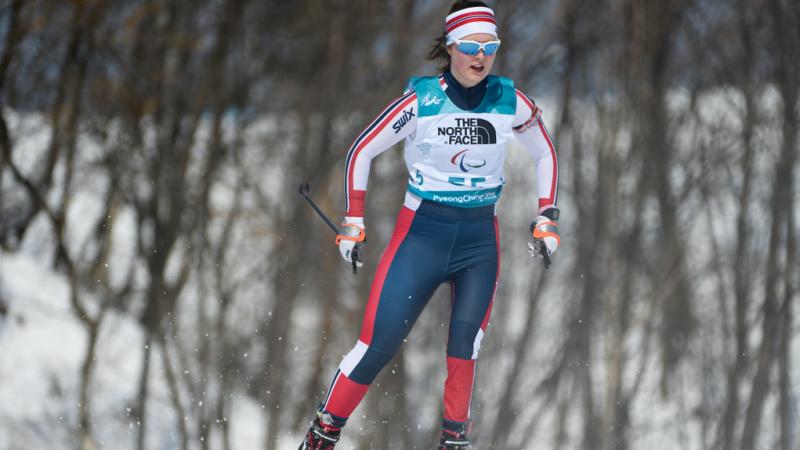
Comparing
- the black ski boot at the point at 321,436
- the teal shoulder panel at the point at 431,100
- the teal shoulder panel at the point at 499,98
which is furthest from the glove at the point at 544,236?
the black ski boot at the point at 321,436

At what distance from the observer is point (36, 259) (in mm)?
12391

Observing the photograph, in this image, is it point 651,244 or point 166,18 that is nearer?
point 166,18

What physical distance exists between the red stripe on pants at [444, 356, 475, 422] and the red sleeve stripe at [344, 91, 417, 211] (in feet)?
2.62

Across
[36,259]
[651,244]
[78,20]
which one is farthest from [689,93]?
[36,259]

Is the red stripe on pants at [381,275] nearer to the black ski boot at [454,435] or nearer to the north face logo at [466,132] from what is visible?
the north face logo at [466,132]

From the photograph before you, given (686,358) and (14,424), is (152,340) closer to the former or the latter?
(14,424)

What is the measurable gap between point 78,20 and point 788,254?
29.8 ft

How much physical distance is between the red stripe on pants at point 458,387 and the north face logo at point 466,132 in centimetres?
90

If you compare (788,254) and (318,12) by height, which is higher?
(318,12)

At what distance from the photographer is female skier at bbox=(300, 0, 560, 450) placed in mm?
3881

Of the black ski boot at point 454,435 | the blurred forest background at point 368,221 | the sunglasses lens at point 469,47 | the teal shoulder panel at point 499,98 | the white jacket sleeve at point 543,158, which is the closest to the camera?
the sunglasses lens at point 469,47

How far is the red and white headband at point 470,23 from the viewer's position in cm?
384

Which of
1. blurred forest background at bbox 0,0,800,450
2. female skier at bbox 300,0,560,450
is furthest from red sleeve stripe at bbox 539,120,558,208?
blurred forest background at bbox 0,0,800,450

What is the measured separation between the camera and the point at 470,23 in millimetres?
3852
